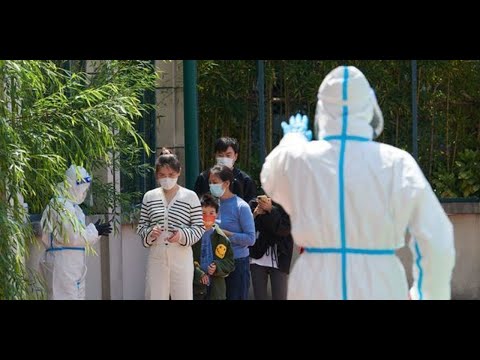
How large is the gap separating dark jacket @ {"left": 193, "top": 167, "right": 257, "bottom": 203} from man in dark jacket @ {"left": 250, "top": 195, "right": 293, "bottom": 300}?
0.55 feet

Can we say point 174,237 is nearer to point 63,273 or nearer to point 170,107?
point 63,273

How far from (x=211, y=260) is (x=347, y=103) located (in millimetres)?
3585

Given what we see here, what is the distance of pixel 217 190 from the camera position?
10.1m

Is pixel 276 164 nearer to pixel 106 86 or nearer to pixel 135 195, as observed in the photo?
pixel 106 86

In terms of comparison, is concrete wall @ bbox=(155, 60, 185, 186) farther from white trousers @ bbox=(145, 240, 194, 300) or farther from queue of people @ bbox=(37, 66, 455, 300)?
queue of people @ bbox=(37, 66, 455, 300)

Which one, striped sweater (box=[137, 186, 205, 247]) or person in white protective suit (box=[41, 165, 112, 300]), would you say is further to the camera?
striped sweater (box=[137, 186, 205, 247])

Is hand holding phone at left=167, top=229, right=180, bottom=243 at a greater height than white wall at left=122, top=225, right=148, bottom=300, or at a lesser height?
greater

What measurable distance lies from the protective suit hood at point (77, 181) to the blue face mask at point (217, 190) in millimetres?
1011

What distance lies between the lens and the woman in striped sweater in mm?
9805

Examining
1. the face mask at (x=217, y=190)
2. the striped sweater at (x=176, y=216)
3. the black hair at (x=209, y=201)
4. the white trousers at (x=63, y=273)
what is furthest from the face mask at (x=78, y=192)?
the face mask at (x=217, y=190)

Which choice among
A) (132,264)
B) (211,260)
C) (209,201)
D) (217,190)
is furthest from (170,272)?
(132,264)

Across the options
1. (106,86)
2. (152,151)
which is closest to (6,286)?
(106,86)

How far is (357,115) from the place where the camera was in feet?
21.4

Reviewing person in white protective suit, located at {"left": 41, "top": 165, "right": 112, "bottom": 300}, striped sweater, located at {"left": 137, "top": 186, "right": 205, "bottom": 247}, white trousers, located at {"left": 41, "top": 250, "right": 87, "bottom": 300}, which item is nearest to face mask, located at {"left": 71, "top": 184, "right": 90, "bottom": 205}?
person in white protective suit, located at {"left": 41, "top": 165, "right": 112, "bottom": 300}
